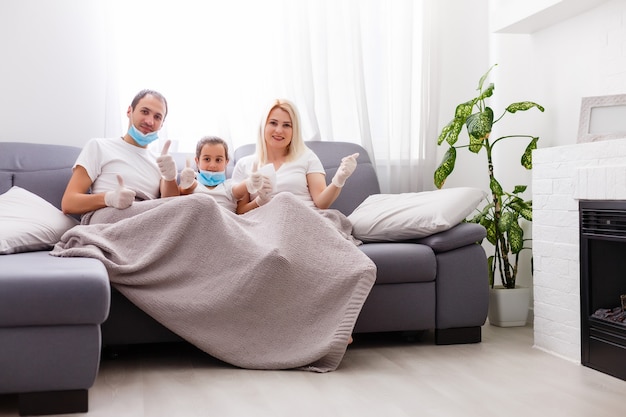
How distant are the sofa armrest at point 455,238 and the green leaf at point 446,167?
0.73m

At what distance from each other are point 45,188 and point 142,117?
0.54 meters

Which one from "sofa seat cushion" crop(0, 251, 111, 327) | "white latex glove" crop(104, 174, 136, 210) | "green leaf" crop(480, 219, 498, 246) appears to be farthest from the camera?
"green leaf" crop(480, 219, 498, 246)

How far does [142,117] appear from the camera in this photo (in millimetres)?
3004

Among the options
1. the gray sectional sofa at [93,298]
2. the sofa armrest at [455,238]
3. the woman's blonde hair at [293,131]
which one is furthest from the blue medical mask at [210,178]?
the sofa armrest at [455,238]

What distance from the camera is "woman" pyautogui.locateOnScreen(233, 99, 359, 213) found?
319 cm

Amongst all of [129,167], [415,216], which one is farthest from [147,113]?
[415,216]

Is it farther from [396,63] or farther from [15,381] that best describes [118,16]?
[15,381]

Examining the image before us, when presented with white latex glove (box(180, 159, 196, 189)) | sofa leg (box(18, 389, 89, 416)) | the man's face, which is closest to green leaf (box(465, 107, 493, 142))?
white latex glove (box(180, 159, 196, 189))

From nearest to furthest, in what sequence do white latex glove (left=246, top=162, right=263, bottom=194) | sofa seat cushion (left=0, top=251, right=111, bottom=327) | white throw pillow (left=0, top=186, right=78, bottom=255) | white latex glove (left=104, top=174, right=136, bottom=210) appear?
1. sofa seat cushion (left=0, top=251, right=111, bottom=327)
2. white throw pillow (left=0, top=186, right=78, bottom=255)
3. white latex glove (left=104, top=174, right=136, bottom=210)
4. white latex glove (left=246, top=162, right=263, bottom=194)

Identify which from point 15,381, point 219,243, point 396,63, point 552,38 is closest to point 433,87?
point 396,63

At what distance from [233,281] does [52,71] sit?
171 centimetres

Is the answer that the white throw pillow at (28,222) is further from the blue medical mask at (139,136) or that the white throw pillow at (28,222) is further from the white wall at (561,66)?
the white wall at (561,66)

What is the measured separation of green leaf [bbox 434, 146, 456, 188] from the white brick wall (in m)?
0.77

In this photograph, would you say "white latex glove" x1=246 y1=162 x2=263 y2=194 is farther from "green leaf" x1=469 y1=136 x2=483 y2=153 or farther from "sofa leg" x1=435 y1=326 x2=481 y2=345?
"green leaf" x1=469 y1=136 x2=483 y2=153
